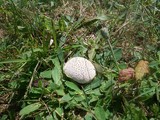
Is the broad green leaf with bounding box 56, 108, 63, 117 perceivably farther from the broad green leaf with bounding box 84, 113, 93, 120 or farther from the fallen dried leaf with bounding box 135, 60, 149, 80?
the fallen dried leaf with bounding box 135, 60, 149, 80

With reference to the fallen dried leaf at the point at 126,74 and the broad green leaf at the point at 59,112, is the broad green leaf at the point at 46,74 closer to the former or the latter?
the broad green leaf at the point at 59,112

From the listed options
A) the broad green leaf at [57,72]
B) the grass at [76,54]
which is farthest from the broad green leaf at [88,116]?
the broad green leaf at [57,72]

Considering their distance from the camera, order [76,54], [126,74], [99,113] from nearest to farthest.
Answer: [99,113] → [126,74] → [76,54]

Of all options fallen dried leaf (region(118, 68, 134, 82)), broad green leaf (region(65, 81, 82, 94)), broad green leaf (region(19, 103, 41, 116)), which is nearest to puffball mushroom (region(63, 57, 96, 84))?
broad green leaf (region(65, 81, 82, 94))

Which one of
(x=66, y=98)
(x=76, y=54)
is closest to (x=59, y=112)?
(x=66, y=98)

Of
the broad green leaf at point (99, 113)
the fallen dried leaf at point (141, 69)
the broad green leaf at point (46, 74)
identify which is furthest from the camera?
the broad green leaf at point (46, 74)

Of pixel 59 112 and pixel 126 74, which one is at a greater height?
pixel 126 74

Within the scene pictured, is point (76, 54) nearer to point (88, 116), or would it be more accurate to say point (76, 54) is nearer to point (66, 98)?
point (66, 98)

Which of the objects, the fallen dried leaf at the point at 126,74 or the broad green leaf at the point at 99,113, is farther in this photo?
the fallen dried leaf at the point at 126,74
